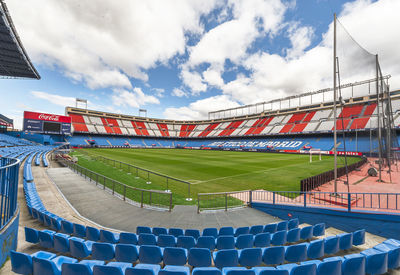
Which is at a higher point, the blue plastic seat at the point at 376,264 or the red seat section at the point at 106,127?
the red seat section at the point at 106,127

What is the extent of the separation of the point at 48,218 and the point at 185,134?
9285cm

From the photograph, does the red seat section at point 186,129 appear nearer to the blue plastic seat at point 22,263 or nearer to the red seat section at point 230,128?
the red seat section at point 230,128

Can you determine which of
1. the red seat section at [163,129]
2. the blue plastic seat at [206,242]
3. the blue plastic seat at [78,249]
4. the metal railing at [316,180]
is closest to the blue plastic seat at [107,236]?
the blue plastic seat at [78,249]

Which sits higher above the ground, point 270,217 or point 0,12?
point 0,12

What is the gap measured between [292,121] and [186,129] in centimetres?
5808

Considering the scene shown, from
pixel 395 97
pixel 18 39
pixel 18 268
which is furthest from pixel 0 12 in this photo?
pixel 395 97

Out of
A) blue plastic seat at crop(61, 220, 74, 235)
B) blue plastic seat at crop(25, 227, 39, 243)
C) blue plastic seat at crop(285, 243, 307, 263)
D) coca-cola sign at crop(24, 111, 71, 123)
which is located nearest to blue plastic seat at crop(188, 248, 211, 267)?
blue plastic seat at crop(285, 243, 307, 263)

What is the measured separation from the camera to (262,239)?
4949 mm

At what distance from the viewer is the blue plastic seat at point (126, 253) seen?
3.95 metres

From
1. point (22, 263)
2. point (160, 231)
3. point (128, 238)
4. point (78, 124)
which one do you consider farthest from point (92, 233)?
point (78, 124)

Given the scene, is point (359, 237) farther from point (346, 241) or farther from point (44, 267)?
point (44, 267)

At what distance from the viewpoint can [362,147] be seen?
133 ft

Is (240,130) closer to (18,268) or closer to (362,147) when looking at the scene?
(362,147)

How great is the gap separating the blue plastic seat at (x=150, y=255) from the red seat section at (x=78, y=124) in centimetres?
7786
